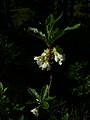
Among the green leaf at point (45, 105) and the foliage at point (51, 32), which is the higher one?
the foliage at point (51, 32)

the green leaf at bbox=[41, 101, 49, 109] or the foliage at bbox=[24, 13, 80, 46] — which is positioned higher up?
the foliage at bbox=[24, 13, 80, 46]

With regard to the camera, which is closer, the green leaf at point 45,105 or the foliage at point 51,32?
the foliage at point 51,32

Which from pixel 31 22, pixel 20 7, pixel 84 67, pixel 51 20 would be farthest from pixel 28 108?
pixel 20 7

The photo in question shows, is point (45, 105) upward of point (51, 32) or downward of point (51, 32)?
downward

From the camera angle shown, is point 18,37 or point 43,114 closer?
point 43,114

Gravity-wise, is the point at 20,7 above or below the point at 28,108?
above

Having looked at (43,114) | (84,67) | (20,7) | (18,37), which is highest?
(20,7)

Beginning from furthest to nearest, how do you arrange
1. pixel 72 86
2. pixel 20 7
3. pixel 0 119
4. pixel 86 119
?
pixel 20 7 < pixel 72 86 < pixel 86 119 < pixel 0 119

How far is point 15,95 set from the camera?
24.6ft

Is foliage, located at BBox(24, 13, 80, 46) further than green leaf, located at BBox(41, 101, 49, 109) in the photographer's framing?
No

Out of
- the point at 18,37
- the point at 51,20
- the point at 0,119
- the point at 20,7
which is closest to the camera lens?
the point at 51,20

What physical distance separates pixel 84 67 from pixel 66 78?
685mm

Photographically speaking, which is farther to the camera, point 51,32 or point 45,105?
point 45,105

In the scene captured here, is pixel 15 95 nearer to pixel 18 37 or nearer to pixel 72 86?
pixel 72 86
